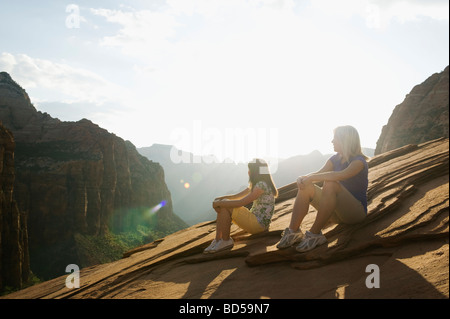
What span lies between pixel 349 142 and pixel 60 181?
6765 cm

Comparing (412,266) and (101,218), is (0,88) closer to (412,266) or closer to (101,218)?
(101,218)

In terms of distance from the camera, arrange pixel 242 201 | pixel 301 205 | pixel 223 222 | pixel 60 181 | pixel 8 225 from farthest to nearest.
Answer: pixel 60 181 < pixel 8 225 < pixel 223 222 < pixel 242 201 < pixel 301 205

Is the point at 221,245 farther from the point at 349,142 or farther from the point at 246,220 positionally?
the point at 349,142

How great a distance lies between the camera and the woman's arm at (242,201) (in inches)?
247

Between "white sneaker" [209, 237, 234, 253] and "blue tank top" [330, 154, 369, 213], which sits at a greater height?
"blue tank top" [330, 154, 369, 213]

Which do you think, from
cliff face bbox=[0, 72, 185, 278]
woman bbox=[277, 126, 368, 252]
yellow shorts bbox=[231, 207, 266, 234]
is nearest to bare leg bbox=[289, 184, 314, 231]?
woman bbox=[277, 126, 368, 252]

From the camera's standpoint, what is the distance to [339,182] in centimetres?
561

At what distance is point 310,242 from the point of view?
5.33 m

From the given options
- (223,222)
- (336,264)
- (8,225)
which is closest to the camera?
(336,264)

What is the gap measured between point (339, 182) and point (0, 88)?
94.3 metres

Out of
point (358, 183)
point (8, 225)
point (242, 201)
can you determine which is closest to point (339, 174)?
point (358, 183)

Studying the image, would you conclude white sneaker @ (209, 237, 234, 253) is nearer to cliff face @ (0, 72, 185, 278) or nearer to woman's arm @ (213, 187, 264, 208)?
woman's arm @ (213, 187, 264, 208)

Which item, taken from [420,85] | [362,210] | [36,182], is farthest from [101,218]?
[420,85]

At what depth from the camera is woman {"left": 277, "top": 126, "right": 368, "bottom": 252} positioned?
529 cm
